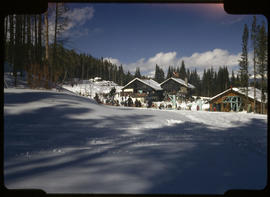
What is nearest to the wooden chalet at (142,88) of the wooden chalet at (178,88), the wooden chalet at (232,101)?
the wooden chalet at (178,88)

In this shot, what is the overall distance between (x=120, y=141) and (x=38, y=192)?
4.89ft

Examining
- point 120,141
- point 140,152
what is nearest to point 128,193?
point 140,152

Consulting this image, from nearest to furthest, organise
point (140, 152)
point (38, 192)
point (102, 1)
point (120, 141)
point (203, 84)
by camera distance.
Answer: point (38, 192), point (102, 1), point (140, 152), point (120, 141), point (203, 84)

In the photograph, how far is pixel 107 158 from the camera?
190 cm

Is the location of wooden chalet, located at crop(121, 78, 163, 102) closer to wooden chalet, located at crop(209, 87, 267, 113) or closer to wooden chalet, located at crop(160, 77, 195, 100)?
wooden chalet, located at crop(160, 77, 195, 100)

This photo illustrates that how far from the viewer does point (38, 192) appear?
1260 millimetres

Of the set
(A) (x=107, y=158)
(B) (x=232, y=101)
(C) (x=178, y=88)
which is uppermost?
(C) (x=178, y=88)

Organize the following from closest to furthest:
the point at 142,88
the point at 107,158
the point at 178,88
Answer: the point at 107,158
the point at 178,88
the point at 142,88

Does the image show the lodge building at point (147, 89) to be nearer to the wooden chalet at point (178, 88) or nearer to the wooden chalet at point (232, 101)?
the wooden chalet at point (178, 88)

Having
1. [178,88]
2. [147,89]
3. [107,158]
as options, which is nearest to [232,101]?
[178,88]

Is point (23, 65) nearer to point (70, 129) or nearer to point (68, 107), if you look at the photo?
point (68, 107)

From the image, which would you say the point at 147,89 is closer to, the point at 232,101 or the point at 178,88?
the point at 178,88

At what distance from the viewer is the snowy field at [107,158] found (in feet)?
4.55

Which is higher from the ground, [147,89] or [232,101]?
[147,89]
